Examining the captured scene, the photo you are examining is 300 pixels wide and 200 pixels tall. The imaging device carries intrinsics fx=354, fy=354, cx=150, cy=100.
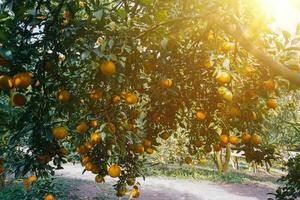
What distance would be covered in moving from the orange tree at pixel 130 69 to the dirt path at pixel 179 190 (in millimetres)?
8315

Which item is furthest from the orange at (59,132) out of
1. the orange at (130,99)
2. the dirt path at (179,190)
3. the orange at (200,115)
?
the dirt path at (179,190)

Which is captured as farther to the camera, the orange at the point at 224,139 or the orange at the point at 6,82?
the orange at the point at 224,139

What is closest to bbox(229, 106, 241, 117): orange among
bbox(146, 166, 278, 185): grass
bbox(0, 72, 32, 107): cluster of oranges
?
bbox(0, 72, 32, 107): cluster of oranges

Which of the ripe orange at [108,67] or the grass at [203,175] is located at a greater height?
the ripe orange at [108,67]

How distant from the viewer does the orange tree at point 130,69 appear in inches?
88.2

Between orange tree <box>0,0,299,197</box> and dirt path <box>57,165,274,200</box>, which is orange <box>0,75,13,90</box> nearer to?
orange tree <box>0,0,299,197</box>

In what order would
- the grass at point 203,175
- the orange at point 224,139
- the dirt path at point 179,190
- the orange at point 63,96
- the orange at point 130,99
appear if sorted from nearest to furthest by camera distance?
1. the orange at point 63,96
2. the orange at point 130,99
3. the orange at point 224,139
4. the dirt path at point 179,190
5. the grass at point 203,175

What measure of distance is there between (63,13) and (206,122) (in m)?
1.67

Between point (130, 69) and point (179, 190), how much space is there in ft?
36.7

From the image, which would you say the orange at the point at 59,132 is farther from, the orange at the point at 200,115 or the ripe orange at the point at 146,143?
the orange at the point at 200,115

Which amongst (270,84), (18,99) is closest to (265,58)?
(270,84)

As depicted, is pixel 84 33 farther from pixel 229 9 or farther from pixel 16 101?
pixel 229 9

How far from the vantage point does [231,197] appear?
1273 cm

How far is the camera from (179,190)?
13.3m
